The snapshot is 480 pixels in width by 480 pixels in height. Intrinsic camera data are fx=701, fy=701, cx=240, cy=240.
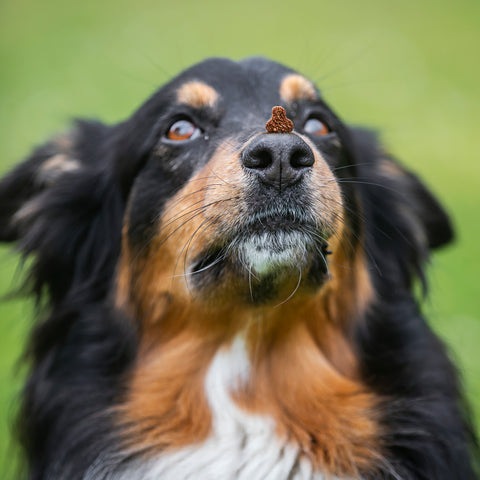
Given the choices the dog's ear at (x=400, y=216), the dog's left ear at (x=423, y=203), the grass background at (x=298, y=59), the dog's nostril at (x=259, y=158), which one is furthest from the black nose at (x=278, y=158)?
the grass background at (x=298, y=59)

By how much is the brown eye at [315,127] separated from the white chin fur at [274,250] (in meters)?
0.74

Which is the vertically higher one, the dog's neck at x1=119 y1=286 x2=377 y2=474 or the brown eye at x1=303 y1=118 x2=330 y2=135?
the brown eye at x1=303 y1=118 x2=330 y2=135

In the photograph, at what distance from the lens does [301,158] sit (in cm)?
260

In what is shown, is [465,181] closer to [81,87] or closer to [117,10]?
[81,87]

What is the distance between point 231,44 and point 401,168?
8604mm

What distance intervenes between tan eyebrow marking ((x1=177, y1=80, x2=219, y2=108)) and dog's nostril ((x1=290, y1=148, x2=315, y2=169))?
709 millimetres

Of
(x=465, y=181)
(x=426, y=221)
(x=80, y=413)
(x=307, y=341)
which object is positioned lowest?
(x=80, y=413)

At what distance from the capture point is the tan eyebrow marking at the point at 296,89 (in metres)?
3.20

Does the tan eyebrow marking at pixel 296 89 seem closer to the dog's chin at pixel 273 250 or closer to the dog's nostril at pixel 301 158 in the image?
the dog's nostril at pixel 301 158

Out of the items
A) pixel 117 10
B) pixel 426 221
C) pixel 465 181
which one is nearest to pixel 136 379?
pixel 426 221

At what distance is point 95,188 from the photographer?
356 centimetres

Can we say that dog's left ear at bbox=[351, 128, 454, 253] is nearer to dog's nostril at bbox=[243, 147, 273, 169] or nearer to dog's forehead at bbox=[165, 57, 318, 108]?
dog's forehead at bbox=[165, 57, 318, 108]

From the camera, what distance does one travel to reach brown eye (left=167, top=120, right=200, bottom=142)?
10.4 ft

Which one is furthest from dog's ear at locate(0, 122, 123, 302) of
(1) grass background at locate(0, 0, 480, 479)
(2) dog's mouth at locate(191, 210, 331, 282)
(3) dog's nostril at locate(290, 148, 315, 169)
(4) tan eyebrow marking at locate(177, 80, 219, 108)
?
(1) grass background at locate(0, 0, 480, 479)
